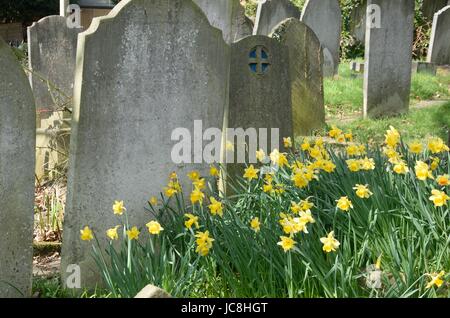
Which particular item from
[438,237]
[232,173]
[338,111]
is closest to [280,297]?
[438,237]

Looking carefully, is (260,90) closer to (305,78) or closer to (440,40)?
(305,78)

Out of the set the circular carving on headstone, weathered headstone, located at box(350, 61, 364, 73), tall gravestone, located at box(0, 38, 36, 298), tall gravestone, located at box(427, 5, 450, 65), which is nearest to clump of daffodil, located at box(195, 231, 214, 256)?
tall gravestone, located at box(0, 38, 36, 298)

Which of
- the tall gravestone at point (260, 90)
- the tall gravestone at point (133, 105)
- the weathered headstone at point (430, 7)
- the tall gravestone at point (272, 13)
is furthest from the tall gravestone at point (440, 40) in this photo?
the tall gravestone at point (133, 105)

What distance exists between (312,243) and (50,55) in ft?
21.4

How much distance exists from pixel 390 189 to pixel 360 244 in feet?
Result: 1.44

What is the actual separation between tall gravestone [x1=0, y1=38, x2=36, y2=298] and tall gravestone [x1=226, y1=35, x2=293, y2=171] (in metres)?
2.10

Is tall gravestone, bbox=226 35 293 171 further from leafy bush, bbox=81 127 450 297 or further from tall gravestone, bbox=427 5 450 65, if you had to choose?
tall gravestone, bbox=427 5 450 65

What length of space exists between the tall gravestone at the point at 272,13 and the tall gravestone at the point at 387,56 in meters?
2.10

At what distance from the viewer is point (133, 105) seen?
4445 millimetres

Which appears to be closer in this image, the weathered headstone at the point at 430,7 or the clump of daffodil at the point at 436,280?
the clump of daffodil at the point at 436,280

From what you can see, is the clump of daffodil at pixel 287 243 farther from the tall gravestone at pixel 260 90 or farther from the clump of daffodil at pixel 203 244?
the tall gravestone at pixel 260 90

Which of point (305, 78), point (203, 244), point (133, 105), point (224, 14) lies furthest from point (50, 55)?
point (203, 244)

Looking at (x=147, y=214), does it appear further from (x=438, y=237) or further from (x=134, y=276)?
(x=438, y=237)

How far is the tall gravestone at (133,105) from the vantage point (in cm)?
428
